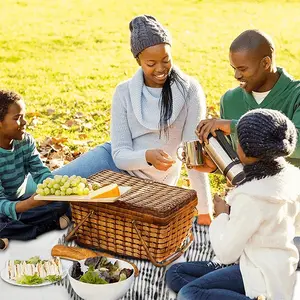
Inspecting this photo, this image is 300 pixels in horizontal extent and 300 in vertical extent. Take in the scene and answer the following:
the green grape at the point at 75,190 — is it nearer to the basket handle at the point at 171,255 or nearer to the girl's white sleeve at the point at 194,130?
the basket handle at the point at 171,255

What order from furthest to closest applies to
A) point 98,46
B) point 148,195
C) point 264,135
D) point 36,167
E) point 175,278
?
1. point 98,46
2. point 36,167
3. point 148,195
4. point 175,278
5. point 264,135

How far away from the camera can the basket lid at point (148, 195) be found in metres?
3.16

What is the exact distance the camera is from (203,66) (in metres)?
8.34

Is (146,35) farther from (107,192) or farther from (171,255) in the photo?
(171,255)

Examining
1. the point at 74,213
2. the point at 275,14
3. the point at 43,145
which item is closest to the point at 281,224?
the point at 74,213

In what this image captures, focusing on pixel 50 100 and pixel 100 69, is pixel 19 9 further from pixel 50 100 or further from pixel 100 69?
pixel 50 100

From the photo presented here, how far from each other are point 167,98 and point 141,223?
2.87 feet

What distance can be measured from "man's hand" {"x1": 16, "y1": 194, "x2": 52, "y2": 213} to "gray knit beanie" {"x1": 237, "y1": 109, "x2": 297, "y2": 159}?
1.30 metres

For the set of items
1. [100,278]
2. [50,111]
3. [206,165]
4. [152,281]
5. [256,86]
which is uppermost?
[256,86]

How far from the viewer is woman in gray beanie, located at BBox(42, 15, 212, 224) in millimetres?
3746

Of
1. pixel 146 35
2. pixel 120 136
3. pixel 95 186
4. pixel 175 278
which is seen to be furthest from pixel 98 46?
pixel 175 278

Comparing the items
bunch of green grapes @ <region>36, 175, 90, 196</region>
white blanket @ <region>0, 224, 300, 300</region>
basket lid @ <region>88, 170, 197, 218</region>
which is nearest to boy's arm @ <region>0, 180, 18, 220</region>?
white blanket @ <region>0, 224, 300, 300</region>

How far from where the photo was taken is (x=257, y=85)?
3.43 m

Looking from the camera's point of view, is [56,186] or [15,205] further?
[15,205]
